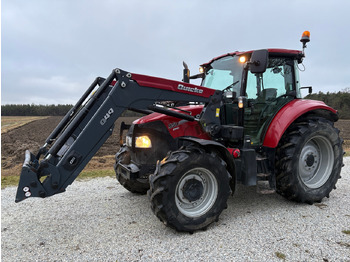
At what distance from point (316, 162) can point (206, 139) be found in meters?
2.10

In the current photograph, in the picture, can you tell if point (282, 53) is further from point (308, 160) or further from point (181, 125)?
point (181, 125)

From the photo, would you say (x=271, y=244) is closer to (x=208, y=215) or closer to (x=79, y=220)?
(x=208, y=215)

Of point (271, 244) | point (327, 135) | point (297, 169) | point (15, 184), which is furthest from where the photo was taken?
point (15, 184)

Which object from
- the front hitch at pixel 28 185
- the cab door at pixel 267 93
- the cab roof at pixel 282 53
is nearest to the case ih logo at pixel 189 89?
the cab door at pixel 267 93

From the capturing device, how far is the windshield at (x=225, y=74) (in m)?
3.99

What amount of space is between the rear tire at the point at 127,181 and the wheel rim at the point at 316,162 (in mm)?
2764

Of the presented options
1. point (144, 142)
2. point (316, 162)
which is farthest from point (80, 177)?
point (316, 162)

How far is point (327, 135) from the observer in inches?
165

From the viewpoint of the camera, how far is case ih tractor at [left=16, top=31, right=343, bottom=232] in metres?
3.02

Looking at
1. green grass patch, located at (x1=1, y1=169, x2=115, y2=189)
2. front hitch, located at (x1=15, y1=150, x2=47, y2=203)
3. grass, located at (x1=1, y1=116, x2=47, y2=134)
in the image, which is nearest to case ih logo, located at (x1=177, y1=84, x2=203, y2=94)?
front hitch, located at (x1=15, y1=150, x2=47, y2=203)

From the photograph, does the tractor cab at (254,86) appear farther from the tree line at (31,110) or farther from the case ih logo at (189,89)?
the tree line at (31,110)

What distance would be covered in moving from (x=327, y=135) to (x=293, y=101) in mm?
811

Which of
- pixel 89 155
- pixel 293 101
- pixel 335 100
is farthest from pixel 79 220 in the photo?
pixel 335 100

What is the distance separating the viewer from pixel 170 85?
11.3 feet
